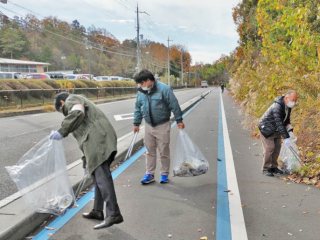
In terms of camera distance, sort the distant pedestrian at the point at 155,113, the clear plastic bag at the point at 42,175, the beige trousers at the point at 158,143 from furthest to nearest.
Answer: the beige trousers at the point at 158,143
the distant pedestrian at the point at 155,113
the clear plastic bag at the point at 42,175

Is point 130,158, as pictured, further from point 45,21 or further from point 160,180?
point 45,21

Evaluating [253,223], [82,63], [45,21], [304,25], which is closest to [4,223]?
[253,223]

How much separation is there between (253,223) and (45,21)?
7383cm

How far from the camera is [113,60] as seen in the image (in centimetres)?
10269

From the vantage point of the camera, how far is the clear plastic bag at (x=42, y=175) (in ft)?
15.6

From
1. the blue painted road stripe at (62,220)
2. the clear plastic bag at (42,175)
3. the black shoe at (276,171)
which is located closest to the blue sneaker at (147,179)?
the blue painted road stripe at (62,220)

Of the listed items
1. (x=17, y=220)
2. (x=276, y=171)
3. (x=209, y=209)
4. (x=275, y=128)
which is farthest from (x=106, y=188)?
(x=276, y=171)

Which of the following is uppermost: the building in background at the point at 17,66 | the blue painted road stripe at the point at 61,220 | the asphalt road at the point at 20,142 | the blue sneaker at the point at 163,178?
the building in background at the point at 17,66

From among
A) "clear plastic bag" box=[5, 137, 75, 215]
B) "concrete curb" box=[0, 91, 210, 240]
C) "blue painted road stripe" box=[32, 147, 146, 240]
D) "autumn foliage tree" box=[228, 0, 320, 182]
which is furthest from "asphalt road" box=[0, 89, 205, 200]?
"autumn foliage tree" box=[228, 0, 320, 182]

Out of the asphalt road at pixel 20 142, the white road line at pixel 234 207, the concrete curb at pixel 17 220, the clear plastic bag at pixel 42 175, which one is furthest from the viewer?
the asphalt road at pixel 20 142

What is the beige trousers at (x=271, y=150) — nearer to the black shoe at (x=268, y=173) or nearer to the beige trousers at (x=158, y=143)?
the black shoe at (x=268, y=173)

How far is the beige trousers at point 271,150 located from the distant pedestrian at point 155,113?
162 cm

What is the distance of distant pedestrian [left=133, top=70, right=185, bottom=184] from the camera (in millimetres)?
6262

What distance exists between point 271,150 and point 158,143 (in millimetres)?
1954
